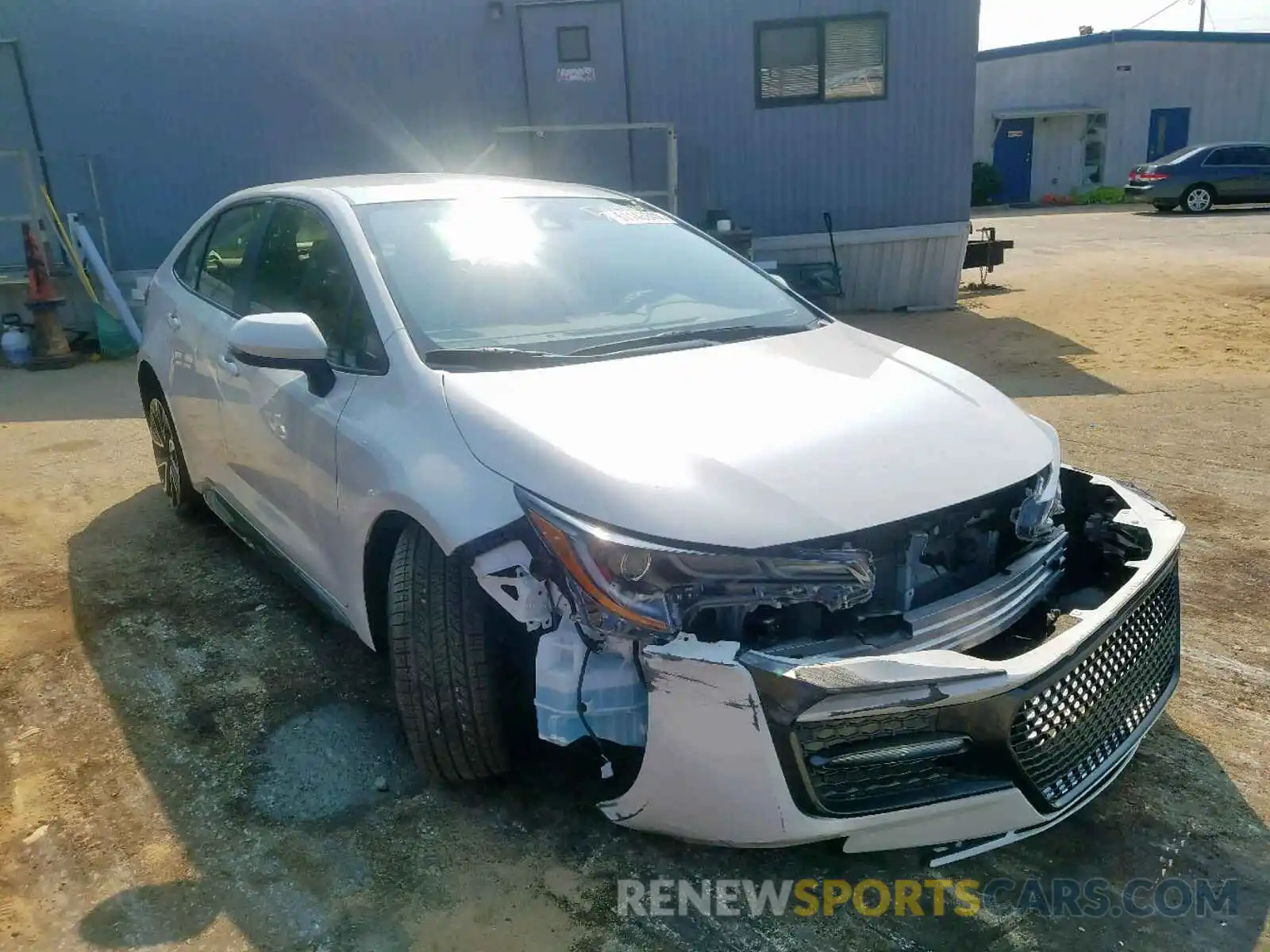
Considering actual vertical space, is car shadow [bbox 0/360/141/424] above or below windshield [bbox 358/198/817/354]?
below

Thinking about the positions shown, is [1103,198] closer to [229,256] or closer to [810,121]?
[810,121]

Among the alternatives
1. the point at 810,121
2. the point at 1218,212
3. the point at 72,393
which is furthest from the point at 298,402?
the point at 1218,212

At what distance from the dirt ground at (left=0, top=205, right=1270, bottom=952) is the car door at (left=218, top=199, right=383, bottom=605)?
1.64 ft

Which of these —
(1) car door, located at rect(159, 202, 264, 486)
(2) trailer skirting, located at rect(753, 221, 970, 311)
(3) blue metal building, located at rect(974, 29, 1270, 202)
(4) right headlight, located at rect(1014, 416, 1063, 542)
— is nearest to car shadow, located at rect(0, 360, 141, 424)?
(1) car door, located at rect(159, 202, 264, 486)

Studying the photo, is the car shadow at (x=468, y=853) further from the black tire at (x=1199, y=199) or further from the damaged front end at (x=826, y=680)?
the black tire at (x=1199, y=199)

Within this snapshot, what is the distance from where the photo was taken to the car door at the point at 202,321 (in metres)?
3.91

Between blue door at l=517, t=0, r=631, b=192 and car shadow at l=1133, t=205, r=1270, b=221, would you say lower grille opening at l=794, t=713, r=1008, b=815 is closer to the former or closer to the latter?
blue door at l=517, t=0, r=631, b=192

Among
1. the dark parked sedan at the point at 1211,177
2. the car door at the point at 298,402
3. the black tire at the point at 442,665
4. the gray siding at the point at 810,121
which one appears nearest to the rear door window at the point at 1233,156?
the dark parked sedan at the point at 1211,177

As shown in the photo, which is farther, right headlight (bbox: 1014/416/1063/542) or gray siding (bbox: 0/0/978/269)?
gray siding (bbox: 0/0/978/269)

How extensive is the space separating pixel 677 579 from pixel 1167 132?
32.5 meters

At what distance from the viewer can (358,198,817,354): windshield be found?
2975mm

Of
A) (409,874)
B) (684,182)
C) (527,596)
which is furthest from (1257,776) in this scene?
(684,182)

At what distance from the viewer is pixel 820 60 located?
10.3 m

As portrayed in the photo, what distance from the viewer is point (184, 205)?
10.3 meters
